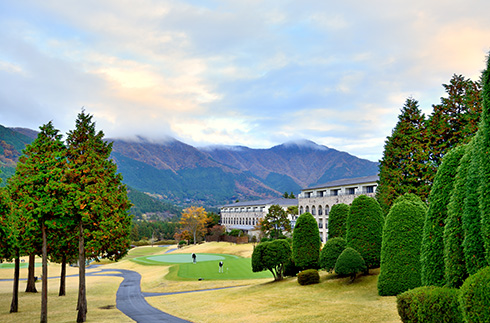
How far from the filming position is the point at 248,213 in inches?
5527

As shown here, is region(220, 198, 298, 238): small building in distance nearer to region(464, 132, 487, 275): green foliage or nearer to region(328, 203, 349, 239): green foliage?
region(328, 203, 349, 239): green foliage

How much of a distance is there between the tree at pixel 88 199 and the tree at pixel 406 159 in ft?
84.0

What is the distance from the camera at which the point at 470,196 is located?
377 inches

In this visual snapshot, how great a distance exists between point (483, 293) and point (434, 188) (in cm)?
447

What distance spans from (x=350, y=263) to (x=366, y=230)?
12.0 feet

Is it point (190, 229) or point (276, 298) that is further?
point (190, 229)

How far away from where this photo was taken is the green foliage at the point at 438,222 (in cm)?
1128

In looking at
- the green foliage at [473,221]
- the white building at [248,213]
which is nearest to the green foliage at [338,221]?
the green foliage at [473,221]

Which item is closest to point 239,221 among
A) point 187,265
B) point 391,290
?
point 187,265

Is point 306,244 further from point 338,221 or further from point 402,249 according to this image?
point 402,249

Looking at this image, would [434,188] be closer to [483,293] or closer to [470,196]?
[470,196]

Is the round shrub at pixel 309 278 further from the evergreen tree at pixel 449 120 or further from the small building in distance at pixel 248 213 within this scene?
the small building in distance at pixel 248 213

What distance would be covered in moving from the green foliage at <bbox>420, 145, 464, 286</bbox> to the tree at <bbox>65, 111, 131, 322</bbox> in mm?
21654

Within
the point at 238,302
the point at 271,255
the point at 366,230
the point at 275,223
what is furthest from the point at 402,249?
the point at 275,223
